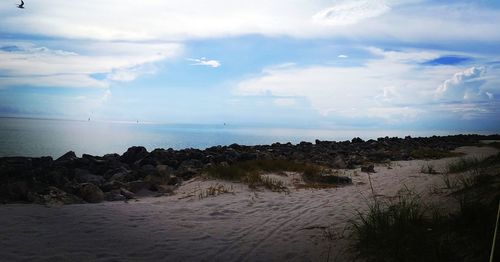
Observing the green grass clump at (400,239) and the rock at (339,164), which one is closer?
the green grass clump at (400,239)

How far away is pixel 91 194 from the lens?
348 inches

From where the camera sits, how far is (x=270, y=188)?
10930 millimetres

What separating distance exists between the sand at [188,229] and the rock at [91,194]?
0.52m

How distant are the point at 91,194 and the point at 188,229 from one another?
323 cm

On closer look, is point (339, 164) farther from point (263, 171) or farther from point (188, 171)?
point (188, 171)

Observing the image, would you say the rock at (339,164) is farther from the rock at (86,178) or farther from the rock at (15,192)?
the rock at (15,192)

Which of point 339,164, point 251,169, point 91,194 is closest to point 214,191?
point 91,194

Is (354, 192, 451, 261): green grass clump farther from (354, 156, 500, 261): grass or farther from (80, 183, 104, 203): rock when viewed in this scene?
(80, 183, 104, 203): rock

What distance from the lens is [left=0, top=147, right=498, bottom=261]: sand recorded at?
5496 millimetres

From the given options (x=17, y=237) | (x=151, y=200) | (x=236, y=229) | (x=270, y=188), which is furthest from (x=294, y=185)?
(x=17, y=237)

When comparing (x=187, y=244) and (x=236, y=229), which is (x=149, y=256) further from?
(x=236, y=229)

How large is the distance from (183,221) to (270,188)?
4033mm

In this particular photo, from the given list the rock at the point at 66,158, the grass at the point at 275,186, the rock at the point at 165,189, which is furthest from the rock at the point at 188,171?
the rock at the point at 66,158

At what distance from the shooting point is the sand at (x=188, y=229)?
5.50 metres
